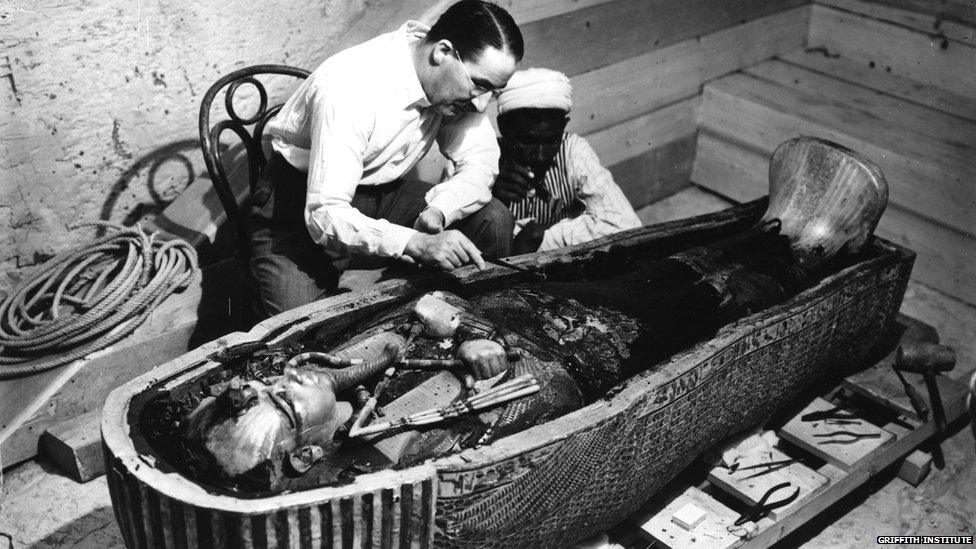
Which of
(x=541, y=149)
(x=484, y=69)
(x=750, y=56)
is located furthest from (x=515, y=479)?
(x=750, y=56)

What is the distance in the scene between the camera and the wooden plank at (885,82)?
5.34m

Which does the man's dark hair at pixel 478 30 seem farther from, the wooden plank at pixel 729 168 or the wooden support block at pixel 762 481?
the wooden plank at pixel 729 168

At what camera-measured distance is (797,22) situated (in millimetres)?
6012

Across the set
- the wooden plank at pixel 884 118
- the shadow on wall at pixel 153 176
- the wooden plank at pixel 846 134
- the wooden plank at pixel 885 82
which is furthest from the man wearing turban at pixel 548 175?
the wooden plank at pixel 885 82

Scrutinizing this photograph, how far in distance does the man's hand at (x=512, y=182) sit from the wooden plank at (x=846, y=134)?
1855 millimetres

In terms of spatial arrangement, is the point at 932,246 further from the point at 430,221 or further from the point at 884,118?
the point at 430,221

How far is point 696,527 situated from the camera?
3174 mm

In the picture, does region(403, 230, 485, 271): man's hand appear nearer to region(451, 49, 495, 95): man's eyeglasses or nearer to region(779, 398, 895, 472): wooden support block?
region(451, 49, 495, 95): man's eyeglasses

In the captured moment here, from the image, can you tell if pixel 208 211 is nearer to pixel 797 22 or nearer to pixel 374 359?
pixel 374 359

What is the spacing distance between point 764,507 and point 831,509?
478 mm

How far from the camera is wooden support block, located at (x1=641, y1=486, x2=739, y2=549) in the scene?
10.2 feet

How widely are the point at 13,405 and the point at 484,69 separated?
1.94 m

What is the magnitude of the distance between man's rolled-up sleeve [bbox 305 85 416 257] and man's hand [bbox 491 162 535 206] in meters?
0.90

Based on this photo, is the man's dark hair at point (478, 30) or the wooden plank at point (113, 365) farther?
the wooden plank at point (113, 365)
